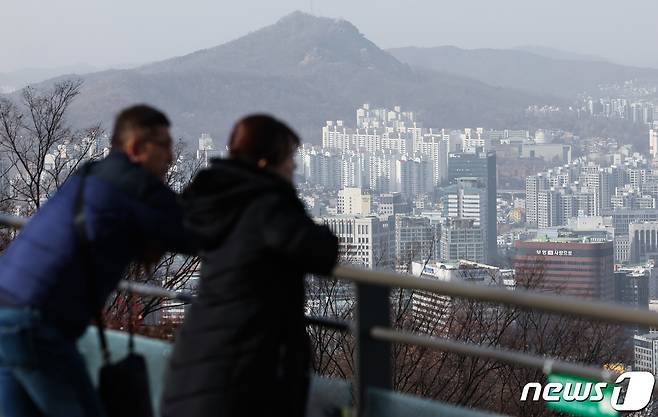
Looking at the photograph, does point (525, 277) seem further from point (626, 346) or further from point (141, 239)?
point (141, 239)

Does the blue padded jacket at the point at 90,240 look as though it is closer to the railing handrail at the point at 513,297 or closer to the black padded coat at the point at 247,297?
the black padded coat at the point at 247,297

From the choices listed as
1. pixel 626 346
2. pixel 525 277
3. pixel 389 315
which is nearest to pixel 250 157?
pixel 389 315

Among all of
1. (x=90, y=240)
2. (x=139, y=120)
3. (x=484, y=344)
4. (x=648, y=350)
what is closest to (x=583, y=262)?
(x=648, y=350)

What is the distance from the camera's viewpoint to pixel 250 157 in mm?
2742

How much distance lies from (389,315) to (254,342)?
67 centimetres

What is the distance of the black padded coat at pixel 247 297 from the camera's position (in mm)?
2629

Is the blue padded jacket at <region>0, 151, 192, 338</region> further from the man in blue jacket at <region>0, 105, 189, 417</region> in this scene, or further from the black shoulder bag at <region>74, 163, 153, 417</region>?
the black shoulder bag at <region>74, 163, 153, 417</region>

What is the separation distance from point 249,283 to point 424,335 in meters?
0.70

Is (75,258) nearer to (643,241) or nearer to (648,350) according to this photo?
(648,350)

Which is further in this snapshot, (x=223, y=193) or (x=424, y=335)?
(x=424, y=335)

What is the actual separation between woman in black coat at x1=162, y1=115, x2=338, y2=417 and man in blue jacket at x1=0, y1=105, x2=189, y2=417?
14 cm

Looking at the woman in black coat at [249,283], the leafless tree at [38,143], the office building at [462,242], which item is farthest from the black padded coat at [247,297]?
the office building at [462,242]

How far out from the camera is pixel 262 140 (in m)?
2.74

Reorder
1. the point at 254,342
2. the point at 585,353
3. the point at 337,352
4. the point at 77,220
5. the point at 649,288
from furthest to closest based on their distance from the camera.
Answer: the point at 649,288, the point at 585,353, the point at 337,352, the point at 77,220, the point at 254,342
